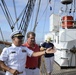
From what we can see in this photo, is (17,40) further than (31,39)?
No

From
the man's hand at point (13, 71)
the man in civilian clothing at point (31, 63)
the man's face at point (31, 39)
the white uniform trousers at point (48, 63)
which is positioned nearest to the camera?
the man's hand at point (13, 71)

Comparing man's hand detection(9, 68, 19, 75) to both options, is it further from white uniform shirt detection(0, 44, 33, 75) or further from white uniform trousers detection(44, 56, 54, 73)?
white uniform trousers detection(44, 56, 54, 73)

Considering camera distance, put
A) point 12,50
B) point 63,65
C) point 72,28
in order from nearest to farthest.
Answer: point 12,50, point 63,65, point 72,28

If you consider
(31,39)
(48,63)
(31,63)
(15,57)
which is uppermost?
(31,39)

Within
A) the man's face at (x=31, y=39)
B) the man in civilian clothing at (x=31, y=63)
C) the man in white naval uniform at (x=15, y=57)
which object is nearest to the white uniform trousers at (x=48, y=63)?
the man in civilian clothing at (x=31, y=63)

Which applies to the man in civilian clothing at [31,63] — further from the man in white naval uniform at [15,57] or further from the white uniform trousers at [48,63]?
the white uniform trousers at [48,63]

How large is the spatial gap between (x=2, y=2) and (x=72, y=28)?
5719 mm

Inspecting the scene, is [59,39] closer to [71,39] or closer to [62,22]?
[71,39]

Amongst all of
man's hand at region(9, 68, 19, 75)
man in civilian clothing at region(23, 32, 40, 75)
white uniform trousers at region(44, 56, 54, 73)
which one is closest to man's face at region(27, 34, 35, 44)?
man in civilian clothing at region(23, 32, 40, 75)

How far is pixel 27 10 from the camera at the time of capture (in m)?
10.9

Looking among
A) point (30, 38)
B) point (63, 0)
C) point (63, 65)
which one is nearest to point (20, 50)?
point (30, 38)

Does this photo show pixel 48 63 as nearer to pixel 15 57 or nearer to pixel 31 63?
pixel 31 63

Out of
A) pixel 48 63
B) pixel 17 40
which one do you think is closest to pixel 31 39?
pixel 17 40

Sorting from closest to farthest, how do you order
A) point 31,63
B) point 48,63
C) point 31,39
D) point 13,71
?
point 13,71 < point 31,39 < point 31,63 < point 48,63
